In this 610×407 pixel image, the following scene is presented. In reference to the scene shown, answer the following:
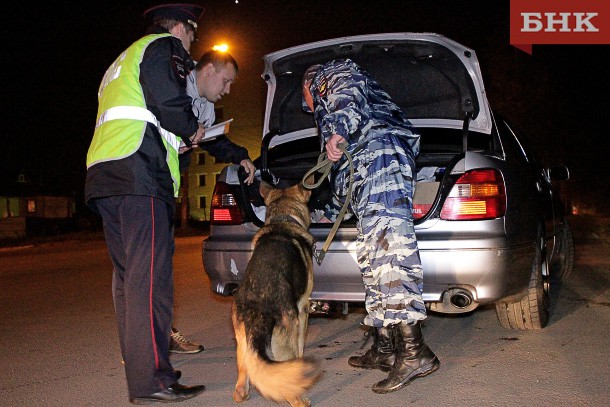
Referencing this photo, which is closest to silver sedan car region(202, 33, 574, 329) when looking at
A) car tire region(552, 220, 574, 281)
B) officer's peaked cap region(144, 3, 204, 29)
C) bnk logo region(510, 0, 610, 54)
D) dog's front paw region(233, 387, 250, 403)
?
dog's front paw region(233, 387, 250, 403)

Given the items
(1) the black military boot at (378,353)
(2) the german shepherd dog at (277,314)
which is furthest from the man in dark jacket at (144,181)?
(1) the black military boot at (378,353)

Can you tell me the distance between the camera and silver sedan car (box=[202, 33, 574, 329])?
12.0 feet

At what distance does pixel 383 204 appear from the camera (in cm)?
341

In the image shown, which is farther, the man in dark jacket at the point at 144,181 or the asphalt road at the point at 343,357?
the asphalt road at the point at 343,357

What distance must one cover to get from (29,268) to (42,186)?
5606cm

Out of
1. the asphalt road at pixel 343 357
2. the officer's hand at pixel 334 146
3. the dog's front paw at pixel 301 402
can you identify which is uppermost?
the officer's hand at pixel 334 146

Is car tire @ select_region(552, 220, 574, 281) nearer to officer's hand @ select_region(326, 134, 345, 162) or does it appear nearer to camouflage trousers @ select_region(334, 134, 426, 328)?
camouflage trousers @ select_region(334, 134, 426, 328)

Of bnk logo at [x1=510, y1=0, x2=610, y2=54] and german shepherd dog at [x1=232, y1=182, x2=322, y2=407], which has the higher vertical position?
bnk logo at [x1=510, y1=0, x2=610, y2=54]

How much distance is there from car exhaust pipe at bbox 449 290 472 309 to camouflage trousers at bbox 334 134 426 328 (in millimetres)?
367

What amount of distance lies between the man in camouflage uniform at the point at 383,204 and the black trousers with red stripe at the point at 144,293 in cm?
109

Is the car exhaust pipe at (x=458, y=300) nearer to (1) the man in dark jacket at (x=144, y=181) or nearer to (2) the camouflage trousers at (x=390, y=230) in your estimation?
(2) the camouflage trousers at (x=390, y=230)

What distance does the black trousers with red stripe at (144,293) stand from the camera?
3160 mm

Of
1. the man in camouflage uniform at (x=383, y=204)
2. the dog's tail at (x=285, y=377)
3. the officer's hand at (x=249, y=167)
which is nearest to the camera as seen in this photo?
the dog's tail at (x=285, y=377)

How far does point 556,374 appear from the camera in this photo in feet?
11.5
